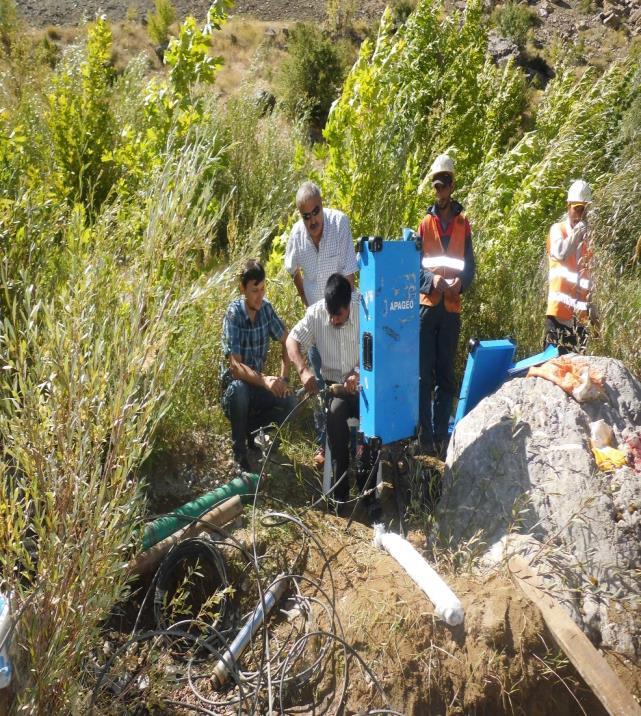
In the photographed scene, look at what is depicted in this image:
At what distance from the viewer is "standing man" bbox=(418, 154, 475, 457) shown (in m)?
4.68

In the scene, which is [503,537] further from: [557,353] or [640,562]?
[557,353]

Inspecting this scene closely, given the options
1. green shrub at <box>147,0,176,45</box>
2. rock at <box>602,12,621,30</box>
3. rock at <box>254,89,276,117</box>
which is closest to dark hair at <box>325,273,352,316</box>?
rock at <box>254,89,276,117</box>

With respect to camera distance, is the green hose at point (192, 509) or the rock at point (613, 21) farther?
the rock at point (613, 21)

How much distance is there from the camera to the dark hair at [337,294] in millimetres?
4020

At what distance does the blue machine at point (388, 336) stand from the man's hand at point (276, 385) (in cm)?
50

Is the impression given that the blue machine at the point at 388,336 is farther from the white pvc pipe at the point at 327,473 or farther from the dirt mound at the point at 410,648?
the dirt mound at the point at 410,648

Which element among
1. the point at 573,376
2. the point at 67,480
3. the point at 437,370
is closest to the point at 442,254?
the point at 437,370

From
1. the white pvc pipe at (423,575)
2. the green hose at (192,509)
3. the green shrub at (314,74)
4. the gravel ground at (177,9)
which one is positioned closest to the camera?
the white pvc pipe at (423,575)

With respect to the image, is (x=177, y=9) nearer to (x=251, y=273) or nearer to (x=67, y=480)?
(x=251, y=273)

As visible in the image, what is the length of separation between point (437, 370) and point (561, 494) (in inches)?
52.6

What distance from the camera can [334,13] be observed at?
1095 inches

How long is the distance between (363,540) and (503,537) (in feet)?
2.55

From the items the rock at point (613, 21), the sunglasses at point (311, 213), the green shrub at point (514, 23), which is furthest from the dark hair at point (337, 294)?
the rock at point (613, 21)

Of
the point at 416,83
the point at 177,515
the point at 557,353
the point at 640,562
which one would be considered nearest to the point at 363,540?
the point at 177,515
